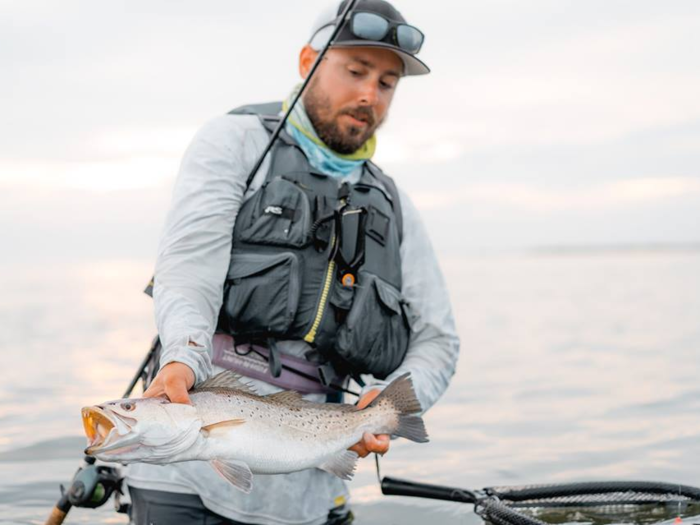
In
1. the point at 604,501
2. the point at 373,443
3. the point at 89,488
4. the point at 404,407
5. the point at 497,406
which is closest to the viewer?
the point at 373,443

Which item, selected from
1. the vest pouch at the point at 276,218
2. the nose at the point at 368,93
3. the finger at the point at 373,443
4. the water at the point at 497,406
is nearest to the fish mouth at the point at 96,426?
the finger at the point at 373,443

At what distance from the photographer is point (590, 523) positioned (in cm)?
543

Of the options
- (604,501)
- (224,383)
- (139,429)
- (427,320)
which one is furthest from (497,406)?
(139,429)

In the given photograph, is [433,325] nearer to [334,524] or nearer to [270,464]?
[334,524]

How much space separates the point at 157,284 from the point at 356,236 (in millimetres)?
1119

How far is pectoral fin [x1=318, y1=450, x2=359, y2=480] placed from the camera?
3920 millimetres

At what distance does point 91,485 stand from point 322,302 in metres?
1.68

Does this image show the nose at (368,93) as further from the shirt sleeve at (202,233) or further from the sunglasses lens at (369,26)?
the shirt sleeve at (202,233)

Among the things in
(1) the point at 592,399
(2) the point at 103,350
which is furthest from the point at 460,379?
(2) the point at 103,350

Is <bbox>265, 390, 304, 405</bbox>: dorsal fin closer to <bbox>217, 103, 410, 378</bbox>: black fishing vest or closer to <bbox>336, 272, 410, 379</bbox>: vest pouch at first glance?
<bbox>217, 103, 410, 378</bbox>: black fishing vest

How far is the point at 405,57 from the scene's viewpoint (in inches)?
184

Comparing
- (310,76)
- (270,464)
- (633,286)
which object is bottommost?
(270,464)

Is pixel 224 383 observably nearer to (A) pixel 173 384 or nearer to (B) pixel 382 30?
(A) pixel 173 384

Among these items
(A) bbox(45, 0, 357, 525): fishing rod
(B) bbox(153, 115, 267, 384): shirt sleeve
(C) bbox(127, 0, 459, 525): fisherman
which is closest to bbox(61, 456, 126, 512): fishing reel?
(A) bbox(45, 0, 357, 525): fishing rod
